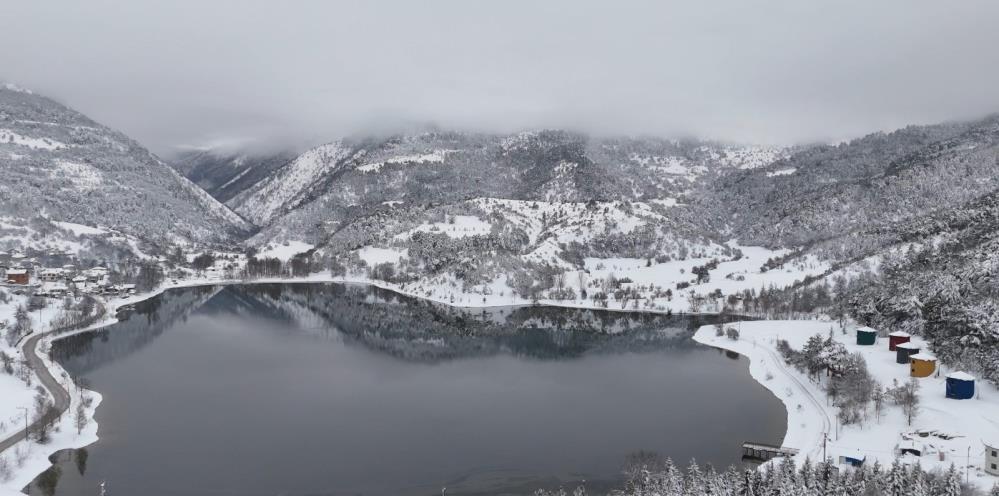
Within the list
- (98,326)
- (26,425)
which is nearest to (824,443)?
(26,425)

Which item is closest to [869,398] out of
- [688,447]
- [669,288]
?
[688,447]

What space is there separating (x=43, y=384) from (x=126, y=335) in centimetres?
3577

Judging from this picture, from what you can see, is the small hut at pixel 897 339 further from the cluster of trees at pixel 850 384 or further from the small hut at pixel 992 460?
the small hut at pixel 992 460

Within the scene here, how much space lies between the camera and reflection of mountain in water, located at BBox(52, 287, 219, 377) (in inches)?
3361

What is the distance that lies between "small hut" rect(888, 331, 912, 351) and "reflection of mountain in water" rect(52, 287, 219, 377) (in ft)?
291

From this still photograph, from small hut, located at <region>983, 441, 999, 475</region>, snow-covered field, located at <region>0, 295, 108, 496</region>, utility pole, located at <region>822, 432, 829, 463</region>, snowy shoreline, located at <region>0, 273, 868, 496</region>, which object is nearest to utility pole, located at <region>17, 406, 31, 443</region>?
snow-covered field, located at <region>0, 295, 108, 496</region>

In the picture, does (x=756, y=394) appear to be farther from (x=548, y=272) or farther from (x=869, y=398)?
(x=548, y=272)

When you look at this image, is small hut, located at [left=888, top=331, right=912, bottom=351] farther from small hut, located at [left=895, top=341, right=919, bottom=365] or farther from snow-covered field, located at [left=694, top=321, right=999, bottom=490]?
small hut, located at [left=895, top=341, right=919, bottom=365]

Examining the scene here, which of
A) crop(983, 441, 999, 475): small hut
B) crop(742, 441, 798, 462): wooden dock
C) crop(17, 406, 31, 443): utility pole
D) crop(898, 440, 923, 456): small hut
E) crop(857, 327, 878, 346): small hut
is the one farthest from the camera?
crop(857, 327, 878, 346): small hut

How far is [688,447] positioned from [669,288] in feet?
344

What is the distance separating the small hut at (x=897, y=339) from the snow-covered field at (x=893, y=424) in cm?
99

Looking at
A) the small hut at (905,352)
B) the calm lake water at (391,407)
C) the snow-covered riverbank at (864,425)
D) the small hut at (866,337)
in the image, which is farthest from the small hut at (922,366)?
the small hut at (866,337)

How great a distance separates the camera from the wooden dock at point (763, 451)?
53781 millimetres

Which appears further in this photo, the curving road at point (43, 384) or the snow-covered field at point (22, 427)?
the curving road at point (43, 384)
